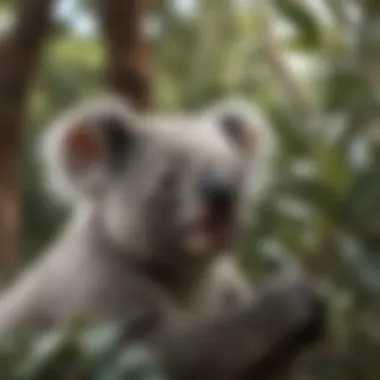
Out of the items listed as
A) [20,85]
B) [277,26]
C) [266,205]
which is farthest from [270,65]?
[20,85]

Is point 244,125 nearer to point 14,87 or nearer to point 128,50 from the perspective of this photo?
point 128,50

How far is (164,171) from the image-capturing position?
1.04 metres

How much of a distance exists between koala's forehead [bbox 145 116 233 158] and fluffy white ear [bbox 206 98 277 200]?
0.7 inches

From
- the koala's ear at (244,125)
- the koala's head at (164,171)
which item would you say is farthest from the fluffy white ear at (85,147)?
the koala's ear at (244,125)

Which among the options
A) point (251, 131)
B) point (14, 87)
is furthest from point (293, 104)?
point (14, 87)

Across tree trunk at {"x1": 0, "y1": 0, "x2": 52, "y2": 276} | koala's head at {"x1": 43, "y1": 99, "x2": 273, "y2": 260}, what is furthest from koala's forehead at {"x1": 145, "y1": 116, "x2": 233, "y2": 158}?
tree trunk at {"x1": 0, "y1": 0, "x2": 52, "y2": 276}

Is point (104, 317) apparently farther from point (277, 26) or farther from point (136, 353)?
point (277, 26)

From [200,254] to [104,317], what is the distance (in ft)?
0.44

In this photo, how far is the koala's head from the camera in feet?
3.28

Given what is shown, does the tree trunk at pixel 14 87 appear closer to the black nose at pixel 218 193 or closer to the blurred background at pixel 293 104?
the blurred background at pixel 293 104

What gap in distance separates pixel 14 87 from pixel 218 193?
27cm

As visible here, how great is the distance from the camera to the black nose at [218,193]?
3.27ft

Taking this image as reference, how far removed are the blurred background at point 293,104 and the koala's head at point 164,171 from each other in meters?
0.02

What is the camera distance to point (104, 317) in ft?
3.31
